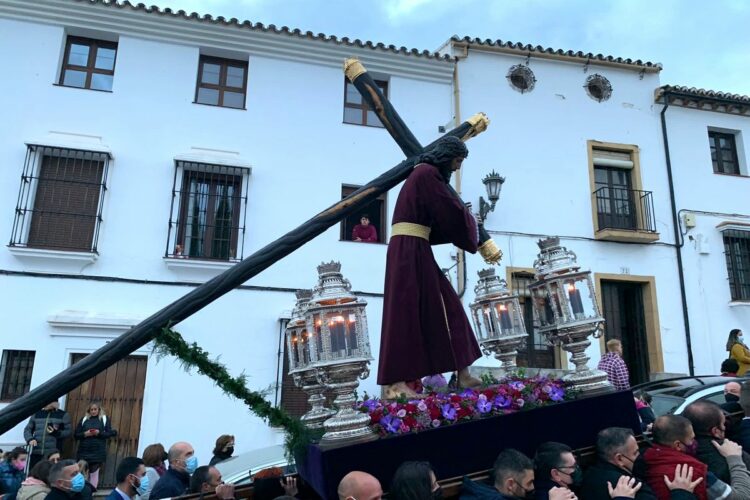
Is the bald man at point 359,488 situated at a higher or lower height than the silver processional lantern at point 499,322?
lower

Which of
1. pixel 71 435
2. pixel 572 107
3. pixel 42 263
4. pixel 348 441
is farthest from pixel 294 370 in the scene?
pixel 572 107

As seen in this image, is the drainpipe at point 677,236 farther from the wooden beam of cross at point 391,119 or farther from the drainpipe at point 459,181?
the wooden beam of cross at point 391,119

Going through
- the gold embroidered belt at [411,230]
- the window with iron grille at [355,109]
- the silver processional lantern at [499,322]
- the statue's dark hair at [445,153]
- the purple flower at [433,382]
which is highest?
the window with iron grille at [355,109]

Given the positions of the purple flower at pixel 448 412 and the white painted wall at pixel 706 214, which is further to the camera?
the white painted wall at pixel 706 214

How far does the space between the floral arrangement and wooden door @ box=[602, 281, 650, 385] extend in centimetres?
791

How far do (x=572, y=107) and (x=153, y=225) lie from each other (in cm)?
807

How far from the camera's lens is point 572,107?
36.8 ft

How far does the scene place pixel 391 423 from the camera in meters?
3.01

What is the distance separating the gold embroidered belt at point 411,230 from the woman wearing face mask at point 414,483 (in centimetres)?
152

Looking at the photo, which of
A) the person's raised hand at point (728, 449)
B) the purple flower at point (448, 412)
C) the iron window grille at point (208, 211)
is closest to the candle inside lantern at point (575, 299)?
the person's raised hand at point (728, 449)

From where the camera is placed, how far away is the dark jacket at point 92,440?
736 cm

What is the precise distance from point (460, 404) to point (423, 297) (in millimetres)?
696

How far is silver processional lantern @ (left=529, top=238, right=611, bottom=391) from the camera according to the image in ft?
11.9

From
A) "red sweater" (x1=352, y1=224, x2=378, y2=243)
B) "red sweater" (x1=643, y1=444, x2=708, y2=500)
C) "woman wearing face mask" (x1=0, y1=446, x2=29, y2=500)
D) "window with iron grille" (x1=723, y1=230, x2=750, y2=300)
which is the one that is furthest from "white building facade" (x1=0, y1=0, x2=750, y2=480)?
"red sweater" (x1=643, y1=444, x2=708, y2=500)
